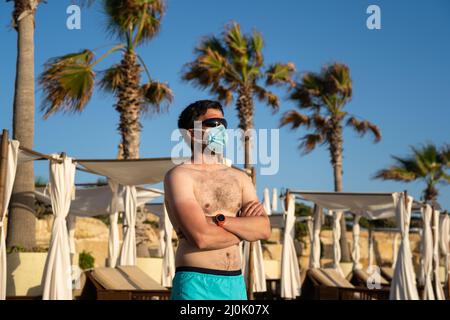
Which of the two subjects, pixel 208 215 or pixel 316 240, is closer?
pixel 208 215

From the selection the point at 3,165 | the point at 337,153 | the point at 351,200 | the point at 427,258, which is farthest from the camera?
the point at 337,153

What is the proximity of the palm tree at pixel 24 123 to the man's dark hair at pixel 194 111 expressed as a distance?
10.7m

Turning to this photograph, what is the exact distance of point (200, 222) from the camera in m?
2.28

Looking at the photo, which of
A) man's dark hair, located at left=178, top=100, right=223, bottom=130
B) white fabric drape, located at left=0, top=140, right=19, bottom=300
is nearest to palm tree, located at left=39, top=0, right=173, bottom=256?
white fabric drape, located at left=0, top=140, right=19, bottom=300

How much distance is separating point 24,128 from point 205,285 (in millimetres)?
11163

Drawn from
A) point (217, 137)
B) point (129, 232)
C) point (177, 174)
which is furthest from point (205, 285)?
point (129, 232)

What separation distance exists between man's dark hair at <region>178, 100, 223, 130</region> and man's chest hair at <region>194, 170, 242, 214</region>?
0.64ft

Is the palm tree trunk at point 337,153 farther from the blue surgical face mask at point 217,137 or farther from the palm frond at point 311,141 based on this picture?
the blue surgical face mask at point 217,137

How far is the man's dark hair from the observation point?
245 cm

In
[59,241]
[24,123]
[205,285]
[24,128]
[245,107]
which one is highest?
[245,107]

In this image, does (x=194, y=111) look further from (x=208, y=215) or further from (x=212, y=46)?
(x=212, y=46)

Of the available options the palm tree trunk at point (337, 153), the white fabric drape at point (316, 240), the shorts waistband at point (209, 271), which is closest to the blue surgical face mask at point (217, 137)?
the shorts waistband at point (209, 271)

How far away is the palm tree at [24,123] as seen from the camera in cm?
1257
